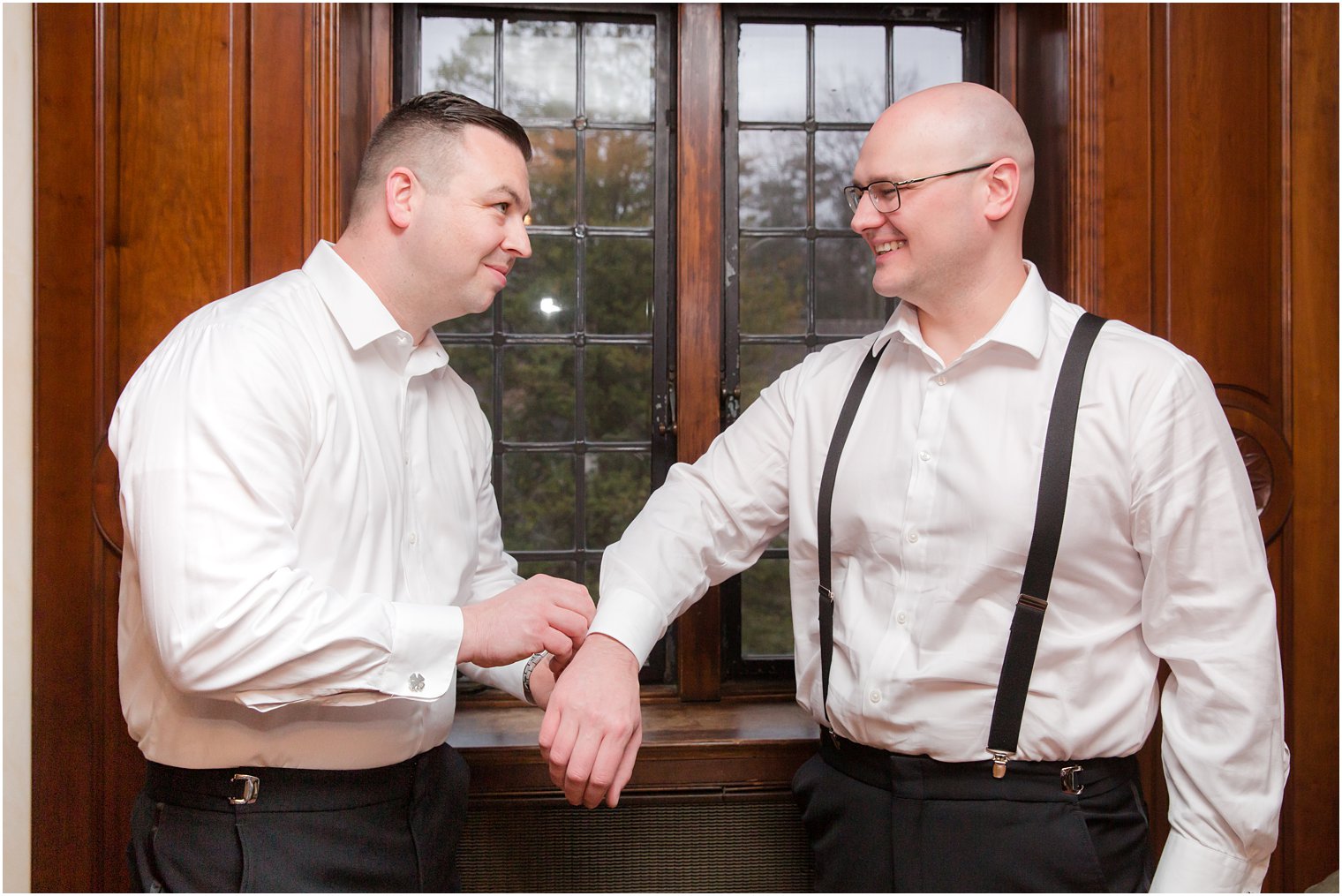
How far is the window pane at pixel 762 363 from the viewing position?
8.12 ft

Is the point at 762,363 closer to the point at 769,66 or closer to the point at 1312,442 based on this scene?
the point at 769,66

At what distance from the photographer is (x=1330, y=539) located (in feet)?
7.13

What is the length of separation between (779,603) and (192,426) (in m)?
1.64

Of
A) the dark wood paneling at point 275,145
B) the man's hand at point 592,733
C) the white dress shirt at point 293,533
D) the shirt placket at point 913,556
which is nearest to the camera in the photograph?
the white dress shirt at point 293,533

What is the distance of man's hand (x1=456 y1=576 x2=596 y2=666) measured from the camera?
4.67ft

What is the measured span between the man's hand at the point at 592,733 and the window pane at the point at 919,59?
185 cm

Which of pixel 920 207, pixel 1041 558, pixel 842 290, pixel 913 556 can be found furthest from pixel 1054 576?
pixel 842 290

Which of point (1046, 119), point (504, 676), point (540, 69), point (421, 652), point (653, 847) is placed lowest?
point (653, 847)

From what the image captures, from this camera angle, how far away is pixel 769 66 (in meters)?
2.50

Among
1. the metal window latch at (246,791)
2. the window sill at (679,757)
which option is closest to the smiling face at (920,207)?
the window sill at (679,757)

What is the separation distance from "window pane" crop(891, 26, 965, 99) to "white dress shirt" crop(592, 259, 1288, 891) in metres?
1.12

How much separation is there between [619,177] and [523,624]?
1.44 metres

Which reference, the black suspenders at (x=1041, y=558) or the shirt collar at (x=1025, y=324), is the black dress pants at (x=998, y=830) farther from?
the shirt collar at (x=1025, y=324)

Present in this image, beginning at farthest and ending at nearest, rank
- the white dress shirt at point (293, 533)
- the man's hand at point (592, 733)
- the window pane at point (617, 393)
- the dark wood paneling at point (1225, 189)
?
the window pane at point (617, 393)
the dark wood paneling at point (1225, 189)
the man's hand at point (592, 733)
the white dress shirt at point (293, 533)
